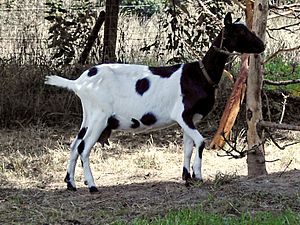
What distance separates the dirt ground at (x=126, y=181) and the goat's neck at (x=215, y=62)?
1057 millimetres

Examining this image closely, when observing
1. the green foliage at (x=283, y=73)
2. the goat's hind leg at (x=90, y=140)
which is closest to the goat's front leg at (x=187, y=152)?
the goat's hind leg at (x=90, y=140)

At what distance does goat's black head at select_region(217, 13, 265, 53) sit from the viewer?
764cm

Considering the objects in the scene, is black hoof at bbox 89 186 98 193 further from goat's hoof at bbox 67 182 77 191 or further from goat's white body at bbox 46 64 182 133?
goat's white body at bbox 46 64 182 133

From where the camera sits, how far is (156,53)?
12.6m

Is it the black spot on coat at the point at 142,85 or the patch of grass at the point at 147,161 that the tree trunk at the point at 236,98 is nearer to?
the patch of grass at the point at 147,161

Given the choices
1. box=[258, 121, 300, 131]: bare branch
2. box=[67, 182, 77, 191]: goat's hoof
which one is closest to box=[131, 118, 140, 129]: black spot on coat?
box=[67, 182, 77, 191]: goat's hoof

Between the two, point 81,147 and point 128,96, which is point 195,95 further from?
point 81,147

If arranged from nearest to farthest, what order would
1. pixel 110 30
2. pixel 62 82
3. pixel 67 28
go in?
pixel 62 82
pixel 110 30
pixel 67 28

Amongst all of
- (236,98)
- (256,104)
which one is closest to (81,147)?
(256,104)

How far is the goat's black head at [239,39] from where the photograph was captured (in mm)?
7641

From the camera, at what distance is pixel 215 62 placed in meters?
A: 7.94

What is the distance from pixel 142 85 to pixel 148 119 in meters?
0.37

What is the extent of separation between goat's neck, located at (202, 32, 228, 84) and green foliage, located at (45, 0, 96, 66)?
15.0 feet

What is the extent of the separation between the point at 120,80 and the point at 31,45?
469 centimetres
